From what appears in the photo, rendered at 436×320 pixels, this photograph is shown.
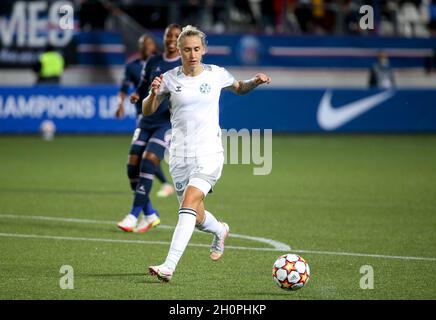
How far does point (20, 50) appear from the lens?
27.1 meters

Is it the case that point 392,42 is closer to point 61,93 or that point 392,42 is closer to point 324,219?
point 61,93

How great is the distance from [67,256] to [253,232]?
2.56 metres

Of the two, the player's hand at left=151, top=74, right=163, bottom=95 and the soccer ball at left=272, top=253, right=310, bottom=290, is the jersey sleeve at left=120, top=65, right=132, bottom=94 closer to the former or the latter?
the player's hand at left=151, top=74, right=163, bottom=95

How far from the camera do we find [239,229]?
38.4 ft

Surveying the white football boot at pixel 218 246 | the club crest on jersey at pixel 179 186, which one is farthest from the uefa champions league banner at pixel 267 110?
the club crest on jersey at pixel 179 186

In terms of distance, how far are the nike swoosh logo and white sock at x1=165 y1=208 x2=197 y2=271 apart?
19200 mm

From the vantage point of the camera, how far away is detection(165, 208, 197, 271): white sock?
817 centimetres

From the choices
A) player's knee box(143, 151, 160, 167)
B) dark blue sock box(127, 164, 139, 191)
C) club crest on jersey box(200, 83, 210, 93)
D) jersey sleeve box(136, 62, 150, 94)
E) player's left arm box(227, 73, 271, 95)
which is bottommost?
dark blue sock box(127, 164, 139, 191)

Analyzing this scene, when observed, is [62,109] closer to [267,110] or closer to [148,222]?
[267,110]

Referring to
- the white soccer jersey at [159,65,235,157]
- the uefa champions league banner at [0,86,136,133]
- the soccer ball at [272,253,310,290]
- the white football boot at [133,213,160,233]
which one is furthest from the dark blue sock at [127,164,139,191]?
the uefa champions league banner at [0,86,136,133]

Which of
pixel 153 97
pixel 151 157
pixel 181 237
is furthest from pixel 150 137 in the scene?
pixel 181 237

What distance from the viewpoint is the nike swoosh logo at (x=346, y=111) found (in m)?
27.3

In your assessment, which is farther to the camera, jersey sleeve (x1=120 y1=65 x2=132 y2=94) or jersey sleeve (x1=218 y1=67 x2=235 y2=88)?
jersey sleeve (x1=120 y1=65 x2=132 y2=94)
